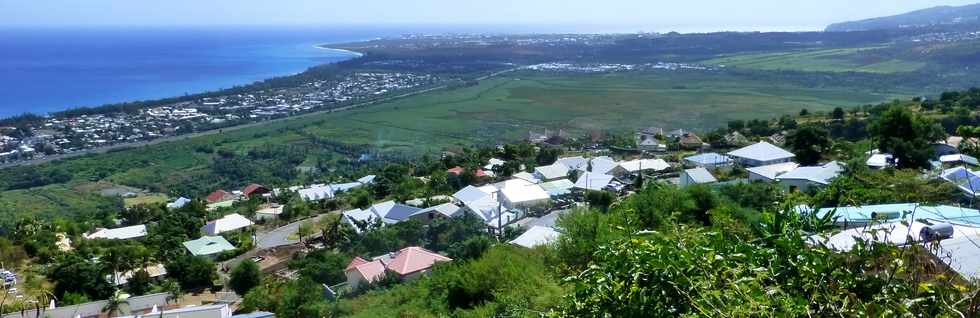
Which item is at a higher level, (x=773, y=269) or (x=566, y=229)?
(x=773, y=269)

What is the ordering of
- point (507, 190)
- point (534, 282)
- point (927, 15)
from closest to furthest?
point (534, 282) → point (507, 190) → point (927, 15)

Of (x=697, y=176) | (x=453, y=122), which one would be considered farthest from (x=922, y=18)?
(x=697, y=176)

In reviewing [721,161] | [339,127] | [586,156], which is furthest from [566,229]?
[339,127]

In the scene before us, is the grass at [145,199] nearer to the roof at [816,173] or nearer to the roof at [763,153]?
the roof at [763,153]

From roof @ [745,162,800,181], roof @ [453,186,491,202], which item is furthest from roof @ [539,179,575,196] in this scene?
roof @ [745,162,800,181]

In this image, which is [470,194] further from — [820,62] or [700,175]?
[820,62]

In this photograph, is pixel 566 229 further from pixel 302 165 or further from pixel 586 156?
pixel 302 165
